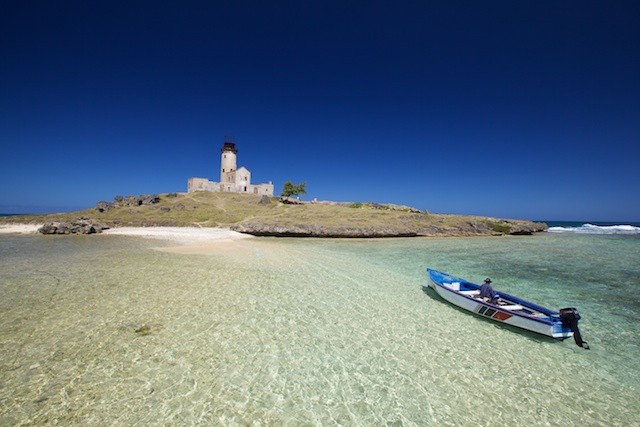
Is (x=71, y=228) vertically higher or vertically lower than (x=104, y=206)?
lower

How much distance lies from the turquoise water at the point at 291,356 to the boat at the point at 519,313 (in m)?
0.56

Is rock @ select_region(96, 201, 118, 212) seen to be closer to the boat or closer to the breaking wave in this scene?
the boat

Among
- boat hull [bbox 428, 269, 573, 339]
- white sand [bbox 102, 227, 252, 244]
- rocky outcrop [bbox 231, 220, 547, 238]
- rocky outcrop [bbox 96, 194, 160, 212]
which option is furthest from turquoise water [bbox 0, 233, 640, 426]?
rocky outcrop [bbox 96, 194, 160, 212]

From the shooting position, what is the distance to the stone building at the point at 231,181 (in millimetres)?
112550

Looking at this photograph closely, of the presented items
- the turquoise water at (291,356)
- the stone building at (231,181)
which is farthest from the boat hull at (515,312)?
the stone building at (231,181)

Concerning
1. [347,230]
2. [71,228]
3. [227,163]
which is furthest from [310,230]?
[227,163]

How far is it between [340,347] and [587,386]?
807cm

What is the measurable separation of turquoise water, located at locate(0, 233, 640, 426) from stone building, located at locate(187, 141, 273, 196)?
9485 cm

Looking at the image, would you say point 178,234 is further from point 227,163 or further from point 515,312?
point 227,163

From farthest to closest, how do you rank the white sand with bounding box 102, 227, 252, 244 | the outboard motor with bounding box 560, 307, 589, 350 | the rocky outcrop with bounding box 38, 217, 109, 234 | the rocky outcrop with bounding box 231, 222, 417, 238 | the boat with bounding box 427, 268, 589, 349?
1. the rocky outcrop with bounding box 231, 222, 417, 238
2. the rocky outcrop with bounding box 38, 217, 109, 234
3. the white sand with bounding box 102, 227, 252, 244
4. the boat with bounding box 427, 268, 589, 349
5. the outboard motor with bounding box 560, 307, 589, 350

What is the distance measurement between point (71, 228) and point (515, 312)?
210 ft

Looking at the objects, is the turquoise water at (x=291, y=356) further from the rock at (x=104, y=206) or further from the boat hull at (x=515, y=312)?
the rock at (x=104, y=206)

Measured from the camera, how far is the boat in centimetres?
1222

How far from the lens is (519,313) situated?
1309cm
